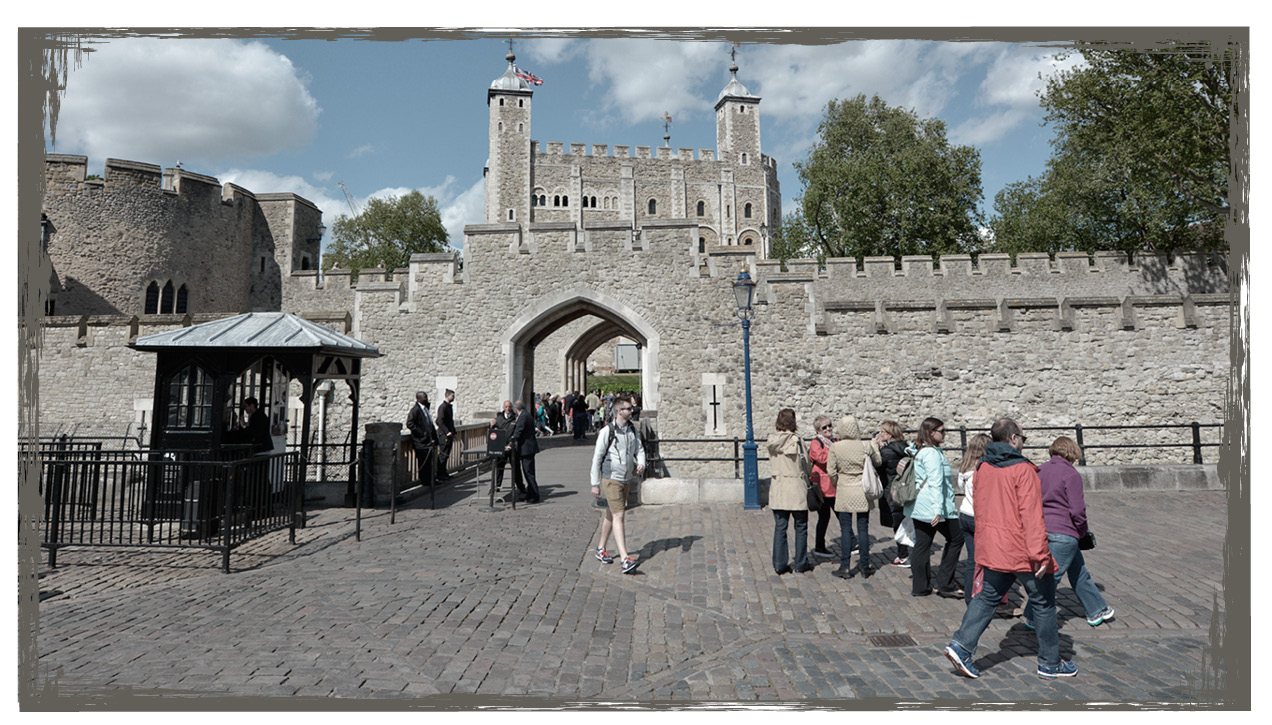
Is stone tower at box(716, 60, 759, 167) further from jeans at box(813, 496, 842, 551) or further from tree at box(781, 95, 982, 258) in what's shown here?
jeans at box(813, 496, 842, 551)

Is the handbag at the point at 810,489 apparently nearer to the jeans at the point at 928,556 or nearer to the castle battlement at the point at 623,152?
the jeans at the point at 928,556

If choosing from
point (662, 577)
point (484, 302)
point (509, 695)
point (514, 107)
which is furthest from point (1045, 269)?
point (514, 107)

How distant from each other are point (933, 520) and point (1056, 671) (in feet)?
5.35

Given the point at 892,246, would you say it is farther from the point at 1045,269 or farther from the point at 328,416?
the point at 328,416

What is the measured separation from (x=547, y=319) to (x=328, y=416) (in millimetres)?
5464

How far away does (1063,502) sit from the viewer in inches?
163

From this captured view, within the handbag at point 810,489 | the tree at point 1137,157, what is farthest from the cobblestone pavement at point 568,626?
the tree at point 1137,157

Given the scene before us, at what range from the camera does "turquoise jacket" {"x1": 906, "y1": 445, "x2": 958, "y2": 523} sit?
524cm

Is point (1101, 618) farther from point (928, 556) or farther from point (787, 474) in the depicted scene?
point (787, 474)

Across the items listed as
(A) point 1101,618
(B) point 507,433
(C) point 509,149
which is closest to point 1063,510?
(A) point 1101,618

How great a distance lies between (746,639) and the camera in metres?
4.34

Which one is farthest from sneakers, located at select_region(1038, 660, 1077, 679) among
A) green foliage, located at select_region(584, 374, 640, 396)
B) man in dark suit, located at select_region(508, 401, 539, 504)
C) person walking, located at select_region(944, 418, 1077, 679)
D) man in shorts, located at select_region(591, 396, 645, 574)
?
green foliage, located at select_region(584, 374, 640, 396)

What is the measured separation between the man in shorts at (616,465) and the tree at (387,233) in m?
36.5

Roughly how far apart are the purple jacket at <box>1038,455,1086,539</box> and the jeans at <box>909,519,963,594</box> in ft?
3.75
